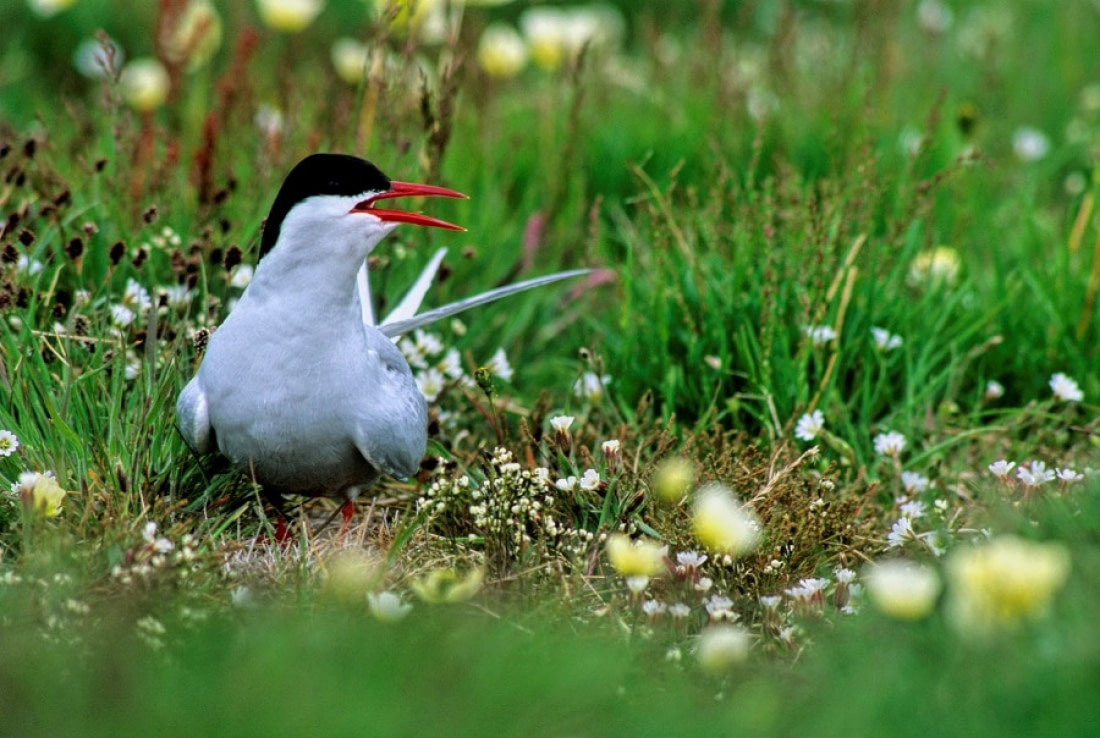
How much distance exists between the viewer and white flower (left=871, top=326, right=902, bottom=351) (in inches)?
144

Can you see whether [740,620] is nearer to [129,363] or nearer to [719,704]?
[719,704]

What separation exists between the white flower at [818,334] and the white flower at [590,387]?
54cm

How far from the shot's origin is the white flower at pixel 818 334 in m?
3.58

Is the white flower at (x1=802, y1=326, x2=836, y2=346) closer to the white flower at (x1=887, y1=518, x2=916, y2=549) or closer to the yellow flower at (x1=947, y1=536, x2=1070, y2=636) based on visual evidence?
the white flower at (x1=887, y1=518, x2=916, y2=549)

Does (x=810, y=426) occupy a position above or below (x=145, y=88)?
below

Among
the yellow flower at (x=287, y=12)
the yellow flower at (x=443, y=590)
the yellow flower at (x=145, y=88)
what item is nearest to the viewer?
the yellow flower at (x=443, y=590)

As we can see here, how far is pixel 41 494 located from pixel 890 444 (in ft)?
6.59

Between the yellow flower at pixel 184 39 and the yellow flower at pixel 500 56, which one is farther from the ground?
the yellow flower at pixel 184 39

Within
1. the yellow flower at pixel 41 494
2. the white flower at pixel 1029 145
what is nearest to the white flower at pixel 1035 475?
the yellow flower at pixel 41 494

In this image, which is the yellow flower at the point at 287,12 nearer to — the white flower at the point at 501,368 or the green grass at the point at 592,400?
the green grass at the point at 592,400

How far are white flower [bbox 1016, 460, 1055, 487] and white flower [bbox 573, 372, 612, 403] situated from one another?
1.09 meters

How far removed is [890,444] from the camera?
3.41 metres

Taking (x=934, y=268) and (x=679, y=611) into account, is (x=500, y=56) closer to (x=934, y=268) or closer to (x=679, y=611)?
(x=934, y=268)

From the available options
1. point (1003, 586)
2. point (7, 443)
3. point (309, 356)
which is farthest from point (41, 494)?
point (1003, 586)
